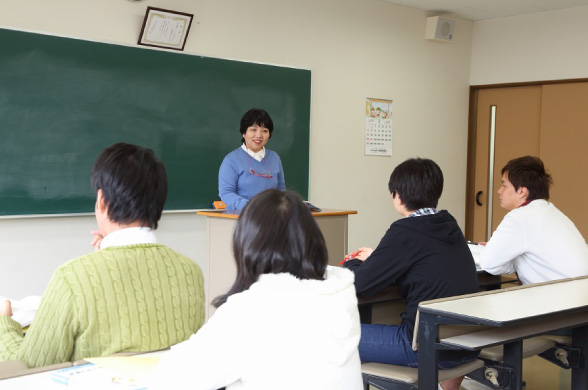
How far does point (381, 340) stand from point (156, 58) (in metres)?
3.01

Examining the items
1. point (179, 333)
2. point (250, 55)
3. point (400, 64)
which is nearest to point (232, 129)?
point (250, 55)

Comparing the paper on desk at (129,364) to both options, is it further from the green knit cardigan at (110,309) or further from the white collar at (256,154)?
the white collar at (256,154)

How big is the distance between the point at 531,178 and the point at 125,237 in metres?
2.18

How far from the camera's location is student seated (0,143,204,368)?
1.49 meters

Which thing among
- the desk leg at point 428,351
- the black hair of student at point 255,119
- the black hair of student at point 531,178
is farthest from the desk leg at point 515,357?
the black hair of student at point 255,119

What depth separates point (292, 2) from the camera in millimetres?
5590

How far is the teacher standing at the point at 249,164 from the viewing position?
182 inches

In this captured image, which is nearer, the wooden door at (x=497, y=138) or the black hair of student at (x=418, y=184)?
the black hair of student at (x=418, y=184)

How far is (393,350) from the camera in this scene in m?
2.54

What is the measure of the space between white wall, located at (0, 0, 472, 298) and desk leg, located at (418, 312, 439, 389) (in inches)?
116

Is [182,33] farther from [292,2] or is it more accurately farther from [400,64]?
[400,64]

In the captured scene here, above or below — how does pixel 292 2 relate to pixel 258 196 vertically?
above

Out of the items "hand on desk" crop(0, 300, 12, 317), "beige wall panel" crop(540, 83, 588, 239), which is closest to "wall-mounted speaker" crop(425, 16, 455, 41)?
"beige wall panel" crop(540, 83, 588, 239)

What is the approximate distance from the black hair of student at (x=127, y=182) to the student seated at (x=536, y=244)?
1919 millimetres
